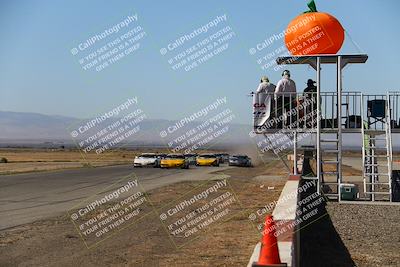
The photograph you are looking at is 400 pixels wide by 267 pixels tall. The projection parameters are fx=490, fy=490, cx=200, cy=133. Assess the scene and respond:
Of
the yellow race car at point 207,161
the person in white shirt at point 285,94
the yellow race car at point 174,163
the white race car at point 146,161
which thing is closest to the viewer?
the person in white shirt at point 285,94

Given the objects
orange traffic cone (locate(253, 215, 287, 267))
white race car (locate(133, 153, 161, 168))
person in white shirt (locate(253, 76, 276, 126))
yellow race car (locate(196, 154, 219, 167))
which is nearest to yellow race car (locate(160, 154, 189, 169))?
white race car (locate(133, 153, 161, 168))

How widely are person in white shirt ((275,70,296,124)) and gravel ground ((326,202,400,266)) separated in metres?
3.20

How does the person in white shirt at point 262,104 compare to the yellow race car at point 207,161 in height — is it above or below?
above

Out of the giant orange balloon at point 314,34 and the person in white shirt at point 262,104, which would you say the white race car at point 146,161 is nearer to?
the person in white shirt at point 262,104

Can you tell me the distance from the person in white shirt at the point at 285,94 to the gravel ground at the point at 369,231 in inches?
126

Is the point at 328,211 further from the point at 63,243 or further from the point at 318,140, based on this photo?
the point at 63,243

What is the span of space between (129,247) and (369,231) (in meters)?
5.31

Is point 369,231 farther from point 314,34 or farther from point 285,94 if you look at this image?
point 314,34

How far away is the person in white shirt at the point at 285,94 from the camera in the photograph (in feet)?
46.4

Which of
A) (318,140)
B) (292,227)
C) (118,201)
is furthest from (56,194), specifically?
(292,227)

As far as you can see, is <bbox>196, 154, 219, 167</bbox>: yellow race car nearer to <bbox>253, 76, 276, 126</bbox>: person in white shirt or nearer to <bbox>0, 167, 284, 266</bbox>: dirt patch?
<bbox>0, 167, 284, 266</bbox>: dirt patch

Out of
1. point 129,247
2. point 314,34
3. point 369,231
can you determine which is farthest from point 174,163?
point 369,231

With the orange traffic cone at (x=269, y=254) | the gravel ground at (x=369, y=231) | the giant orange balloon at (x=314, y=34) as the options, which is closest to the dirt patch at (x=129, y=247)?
the gravel ground at (x=369, y=231)

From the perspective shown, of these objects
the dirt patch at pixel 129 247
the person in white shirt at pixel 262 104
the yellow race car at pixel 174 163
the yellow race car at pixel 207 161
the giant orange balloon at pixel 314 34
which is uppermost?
the giant orange balloon at pixel 314 34
